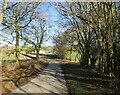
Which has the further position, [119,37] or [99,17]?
[99,17]

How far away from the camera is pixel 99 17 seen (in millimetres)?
18297

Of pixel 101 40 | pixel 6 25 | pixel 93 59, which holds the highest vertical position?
pixel 6 25

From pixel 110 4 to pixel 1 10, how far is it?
8.12 m

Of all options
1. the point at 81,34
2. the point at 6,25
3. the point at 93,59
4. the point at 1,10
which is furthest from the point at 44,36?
the point at 1,10

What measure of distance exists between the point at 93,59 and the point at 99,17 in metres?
13.0

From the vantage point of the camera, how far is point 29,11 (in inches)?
867

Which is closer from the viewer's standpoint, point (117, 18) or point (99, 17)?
point (117, 18)

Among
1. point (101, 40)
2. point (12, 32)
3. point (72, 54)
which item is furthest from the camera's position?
point (72, 54)

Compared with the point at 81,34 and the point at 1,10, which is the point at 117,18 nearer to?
the point at 1,10

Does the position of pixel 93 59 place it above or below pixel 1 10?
below

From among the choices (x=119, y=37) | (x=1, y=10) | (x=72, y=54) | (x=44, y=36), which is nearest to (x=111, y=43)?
(x=119, y=37)

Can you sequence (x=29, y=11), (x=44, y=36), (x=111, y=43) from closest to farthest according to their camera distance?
(x=111, y=43), (x=29, y=11), (x=44, y=36)

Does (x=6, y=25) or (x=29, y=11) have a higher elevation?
(x=29, y=11)

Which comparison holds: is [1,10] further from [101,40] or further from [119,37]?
[101,40]
